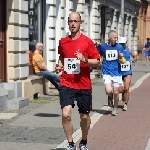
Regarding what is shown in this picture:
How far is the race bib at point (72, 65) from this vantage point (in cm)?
868

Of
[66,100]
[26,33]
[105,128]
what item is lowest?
[105,128]

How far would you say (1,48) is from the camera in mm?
15500

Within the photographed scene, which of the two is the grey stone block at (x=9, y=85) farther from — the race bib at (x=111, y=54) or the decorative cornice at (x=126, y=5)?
the decorative cornice at (x=126, y=5)

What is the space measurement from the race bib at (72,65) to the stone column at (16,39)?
689 centimetres

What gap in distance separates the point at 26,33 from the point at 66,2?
227 inches

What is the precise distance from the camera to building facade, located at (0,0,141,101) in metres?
15.5

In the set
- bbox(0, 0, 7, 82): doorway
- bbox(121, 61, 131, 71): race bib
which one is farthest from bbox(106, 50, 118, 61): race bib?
bbox(0, 0, 7, 82): doorway

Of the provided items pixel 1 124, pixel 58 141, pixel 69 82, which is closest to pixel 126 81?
pixel 1 124

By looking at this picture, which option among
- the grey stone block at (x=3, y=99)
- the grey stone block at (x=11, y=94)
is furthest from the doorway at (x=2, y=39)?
the grey stone block at (x=3, y=99)

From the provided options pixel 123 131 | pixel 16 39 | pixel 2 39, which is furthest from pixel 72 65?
pixel 16 39

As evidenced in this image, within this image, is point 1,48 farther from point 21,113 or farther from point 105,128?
point 105,128

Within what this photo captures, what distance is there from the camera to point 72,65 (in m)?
8.66

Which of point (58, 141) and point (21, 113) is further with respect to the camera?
point (21, 113)

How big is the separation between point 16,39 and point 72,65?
7293 mm
